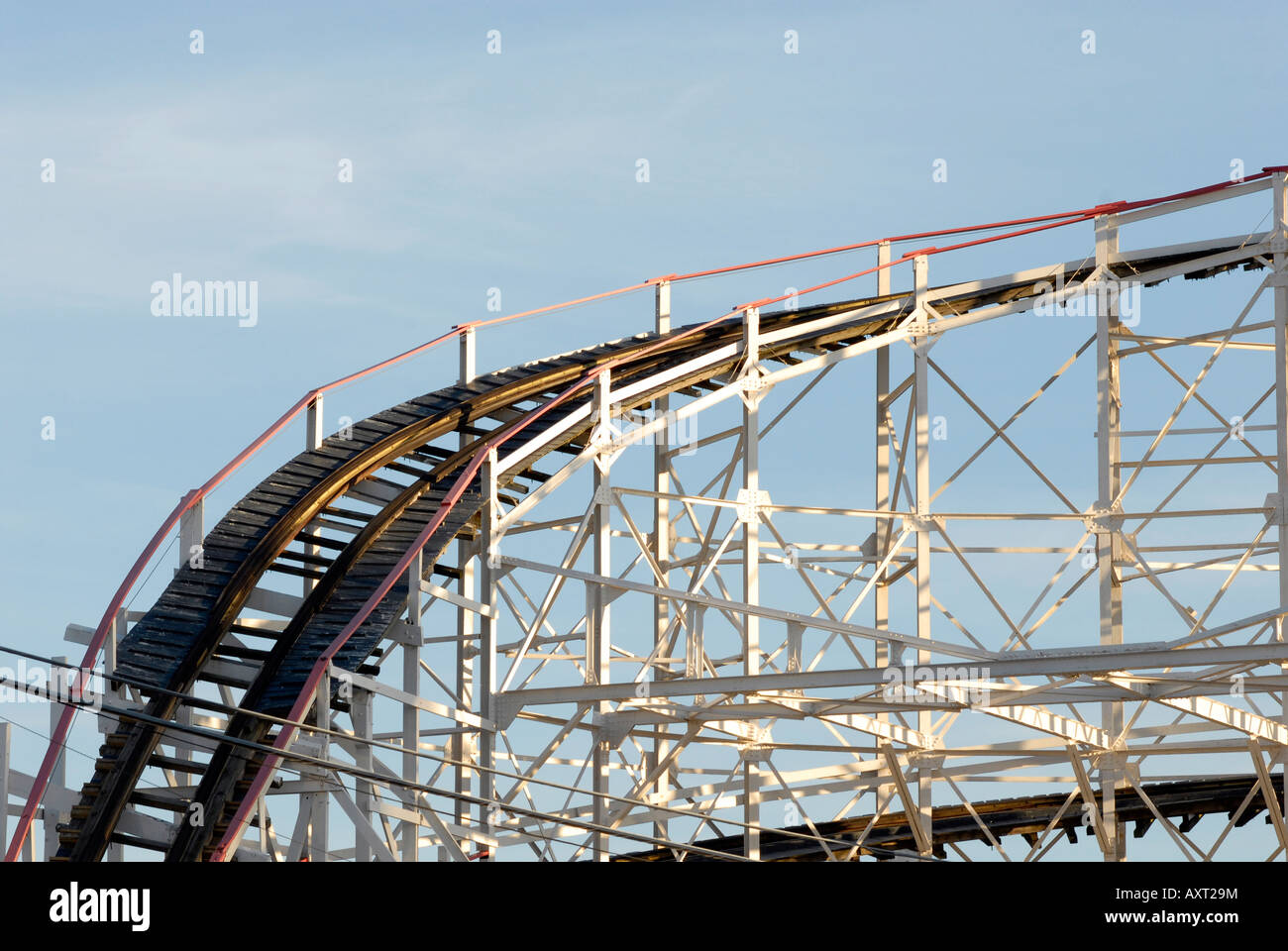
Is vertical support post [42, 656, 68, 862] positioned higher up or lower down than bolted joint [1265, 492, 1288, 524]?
lower down

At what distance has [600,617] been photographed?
25625 mm

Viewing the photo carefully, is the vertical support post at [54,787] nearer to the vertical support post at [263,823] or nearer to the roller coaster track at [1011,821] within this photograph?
the vertical support post at [263,823]

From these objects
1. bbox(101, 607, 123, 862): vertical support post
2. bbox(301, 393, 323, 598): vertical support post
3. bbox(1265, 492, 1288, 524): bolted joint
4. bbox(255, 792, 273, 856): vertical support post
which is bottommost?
bbox(255, 792, 273, 856): vertical support post

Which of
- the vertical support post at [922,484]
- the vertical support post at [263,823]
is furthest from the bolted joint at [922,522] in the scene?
the vertical support post at [263,823]

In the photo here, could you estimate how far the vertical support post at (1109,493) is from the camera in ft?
82.6

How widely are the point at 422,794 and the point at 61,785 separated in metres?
4.50

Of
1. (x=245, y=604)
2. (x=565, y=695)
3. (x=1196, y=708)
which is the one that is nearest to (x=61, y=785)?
(x=245, y=604)

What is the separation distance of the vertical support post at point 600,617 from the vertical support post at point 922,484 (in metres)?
4.03

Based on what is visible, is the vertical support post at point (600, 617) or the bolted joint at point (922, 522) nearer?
the vertical support post at point (600, 617)

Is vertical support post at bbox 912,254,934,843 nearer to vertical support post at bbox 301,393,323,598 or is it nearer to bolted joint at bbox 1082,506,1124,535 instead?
bolted joint at bbox 1082,506,1124,535

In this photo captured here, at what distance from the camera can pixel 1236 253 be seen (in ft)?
86.0

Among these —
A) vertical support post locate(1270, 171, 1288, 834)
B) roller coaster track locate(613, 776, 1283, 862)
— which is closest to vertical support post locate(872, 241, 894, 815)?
roller coaster track locate(613, 776, 1283, 862)

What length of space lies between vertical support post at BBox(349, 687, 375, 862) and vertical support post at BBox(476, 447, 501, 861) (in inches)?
77.0

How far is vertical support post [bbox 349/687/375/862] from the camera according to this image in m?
23.4
